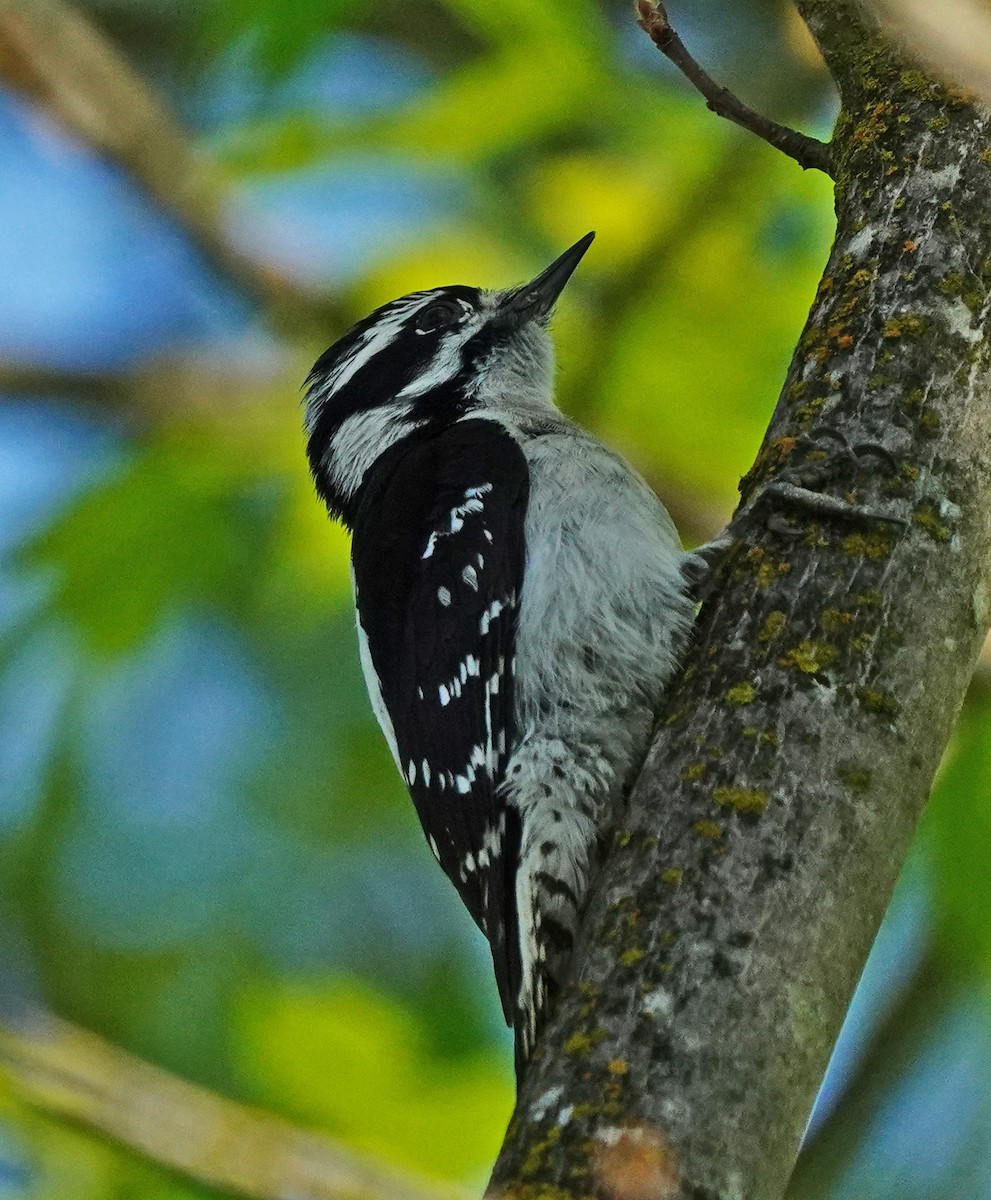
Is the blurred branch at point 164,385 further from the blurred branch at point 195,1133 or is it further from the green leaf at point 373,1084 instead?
the blurred branch at point 195,1133

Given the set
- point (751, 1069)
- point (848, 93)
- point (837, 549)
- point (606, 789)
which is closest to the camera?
point (751, 1069)

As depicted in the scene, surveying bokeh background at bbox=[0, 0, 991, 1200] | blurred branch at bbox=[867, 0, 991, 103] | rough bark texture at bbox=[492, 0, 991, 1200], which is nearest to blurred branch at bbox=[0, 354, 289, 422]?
bokeh background at bbox=[0, 0, 991, 1200]

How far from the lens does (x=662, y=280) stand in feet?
15.3

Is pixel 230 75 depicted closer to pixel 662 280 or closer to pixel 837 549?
Result: pixel 662 280

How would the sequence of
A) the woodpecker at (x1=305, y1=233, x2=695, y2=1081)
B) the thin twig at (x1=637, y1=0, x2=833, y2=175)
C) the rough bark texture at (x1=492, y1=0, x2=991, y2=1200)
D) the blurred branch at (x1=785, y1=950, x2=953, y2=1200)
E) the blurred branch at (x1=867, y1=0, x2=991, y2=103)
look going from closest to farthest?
1. the rough bark texture at (x1=492, y1=0, x2=991, y2=1200)
2. the blurred branch at (x1=867, y1=0, x2=991, y2=103)
3. the thin twig at (x1=637, y1=0, x2=833, y2=175)
4. the woodpecker at (x1=305, y1=233, x2=695, y2=1081)
5. the blurred branch at (x1=785, y1=950, x2=953, y2=1200)

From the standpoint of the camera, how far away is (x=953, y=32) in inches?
94.2

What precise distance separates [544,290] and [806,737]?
2.71 metres

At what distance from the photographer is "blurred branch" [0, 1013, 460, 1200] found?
239 centimetres

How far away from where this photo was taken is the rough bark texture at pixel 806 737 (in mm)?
1977

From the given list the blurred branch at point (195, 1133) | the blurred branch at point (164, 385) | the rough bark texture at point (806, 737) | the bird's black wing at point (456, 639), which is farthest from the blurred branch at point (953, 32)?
the blurred branch at point (164, 385)

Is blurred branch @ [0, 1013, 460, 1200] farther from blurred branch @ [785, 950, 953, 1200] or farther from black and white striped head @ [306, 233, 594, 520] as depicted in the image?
black and white striped head @ [306, 233, 594, 520]

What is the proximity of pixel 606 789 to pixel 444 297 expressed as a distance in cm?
193

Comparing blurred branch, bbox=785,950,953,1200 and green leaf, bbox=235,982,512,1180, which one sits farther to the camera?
blurred branch, bbox=785,950,953,1200

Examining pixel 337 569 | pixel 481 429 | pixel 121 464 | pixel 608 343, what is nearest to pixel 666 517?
pixel 481 429
